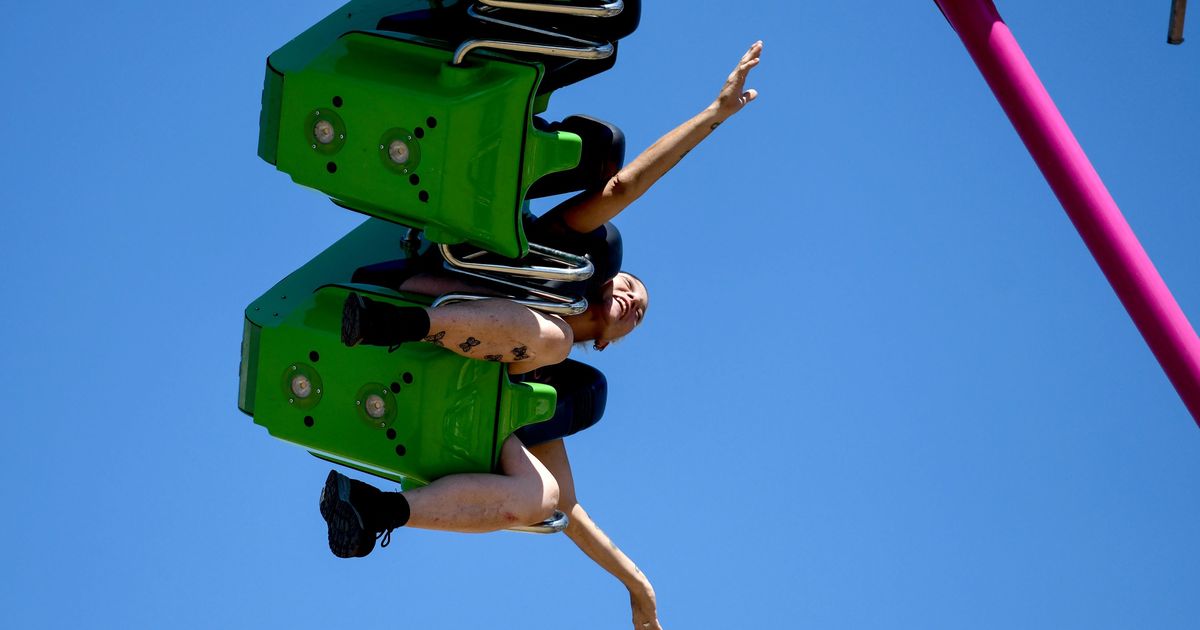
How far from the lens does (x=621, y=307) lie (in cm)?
880

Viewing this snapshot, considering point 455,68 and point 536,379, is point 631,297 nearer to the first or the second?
point 536,379

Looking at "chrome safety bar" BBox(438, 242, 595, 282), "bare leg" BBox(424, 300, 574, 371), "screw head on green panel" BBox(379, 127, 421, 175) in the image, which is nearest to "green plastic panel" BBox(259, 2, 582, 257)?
"screw head on green panel" BBox(379, 127, 421, 175)

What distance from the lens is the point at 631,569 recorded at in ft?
29.6

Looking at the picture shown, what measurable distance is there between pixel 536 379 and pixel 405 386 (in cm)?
76

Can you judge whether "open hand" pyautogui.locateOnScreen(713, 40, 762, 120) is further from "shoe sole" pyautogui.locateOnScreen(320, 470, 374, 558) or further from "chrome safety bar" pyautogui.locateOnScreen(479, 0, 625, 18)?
"shoe sole" pyautogui.locateOnScreen(320, 470, 374, 558)

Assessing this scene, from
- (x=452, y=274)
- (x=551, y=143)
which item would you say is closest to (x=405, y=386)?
(x=452, y=274)

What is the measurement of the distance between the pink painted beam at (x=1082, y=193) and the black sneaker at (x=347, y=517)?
2.42m

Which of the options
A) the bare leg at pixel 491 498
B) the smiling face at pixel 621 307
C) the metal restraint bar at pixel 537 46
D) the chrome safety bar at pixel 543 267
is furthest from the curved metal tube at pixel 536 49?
the bare leg at pixel 491 498

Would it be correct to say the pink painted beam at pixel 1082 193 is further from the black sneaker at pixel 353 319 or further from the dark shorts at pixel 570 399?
the black sneaker at pixel 353 319

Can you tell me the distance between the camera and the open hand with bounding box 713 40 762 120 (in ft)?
26.6

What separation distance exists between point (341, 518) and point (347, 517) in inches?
1.0

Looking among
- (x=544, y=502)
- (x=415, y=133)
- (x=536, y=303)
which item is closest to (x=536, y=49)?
(x=415, y=133)

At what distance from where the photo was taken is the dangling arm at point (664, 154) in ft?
26.6

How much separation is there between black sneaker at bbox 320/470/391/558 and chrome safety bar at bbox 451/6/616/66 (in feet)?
4.53
